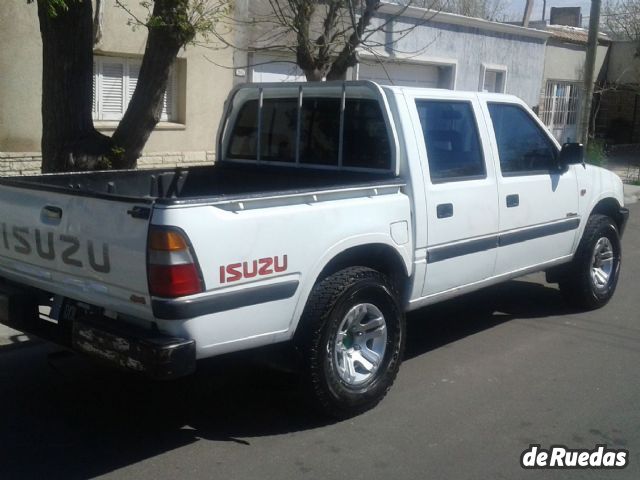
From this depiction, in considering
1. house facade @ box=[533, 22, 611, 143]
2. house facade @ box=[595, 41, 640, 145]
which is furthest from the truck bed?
house facade @ box=[595, 41, 640, 145]

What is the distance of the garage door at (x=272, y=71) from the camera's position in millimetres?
13727

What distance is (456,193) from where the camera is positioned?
5.70 m

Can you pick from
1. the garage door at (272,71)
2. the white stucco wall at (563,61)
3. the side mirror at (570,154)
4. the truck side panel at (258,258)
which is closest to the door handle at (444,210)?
the truck side panel at (258,258)

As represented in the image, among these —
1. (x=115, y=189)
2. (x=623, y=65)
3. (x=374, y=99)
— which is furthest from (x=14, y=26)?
(x=623, y=65)

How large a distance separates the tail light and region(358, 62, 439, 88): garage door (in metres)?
11.7

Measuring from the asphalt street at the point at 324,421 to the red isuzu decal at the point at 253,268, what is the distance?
2.02 feet

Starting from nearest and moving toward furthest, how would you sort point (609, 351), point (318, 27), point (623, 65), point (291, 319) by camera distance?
point (291, 319)
point (609, 351)
point (318, 27)
point (623, 65)

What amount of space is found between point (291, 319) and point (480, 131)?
2.30 meters

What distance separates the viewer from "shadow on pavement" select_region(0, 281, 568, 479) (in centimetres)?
455

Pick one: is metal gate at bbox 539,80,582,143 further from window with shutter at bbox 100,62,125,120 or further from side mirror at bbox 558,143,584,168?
side mirror at bbox 558,143,584,168

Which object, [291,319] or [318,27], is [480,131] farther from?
[318,27]

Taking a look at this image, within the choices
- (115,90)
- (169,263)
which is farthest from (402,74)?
(169,263)

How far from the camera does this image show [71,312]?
15.2 feet

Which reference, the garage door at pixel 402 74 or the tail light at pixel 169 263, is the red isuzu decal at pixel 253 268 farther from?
the garage door at pixel 402 74
